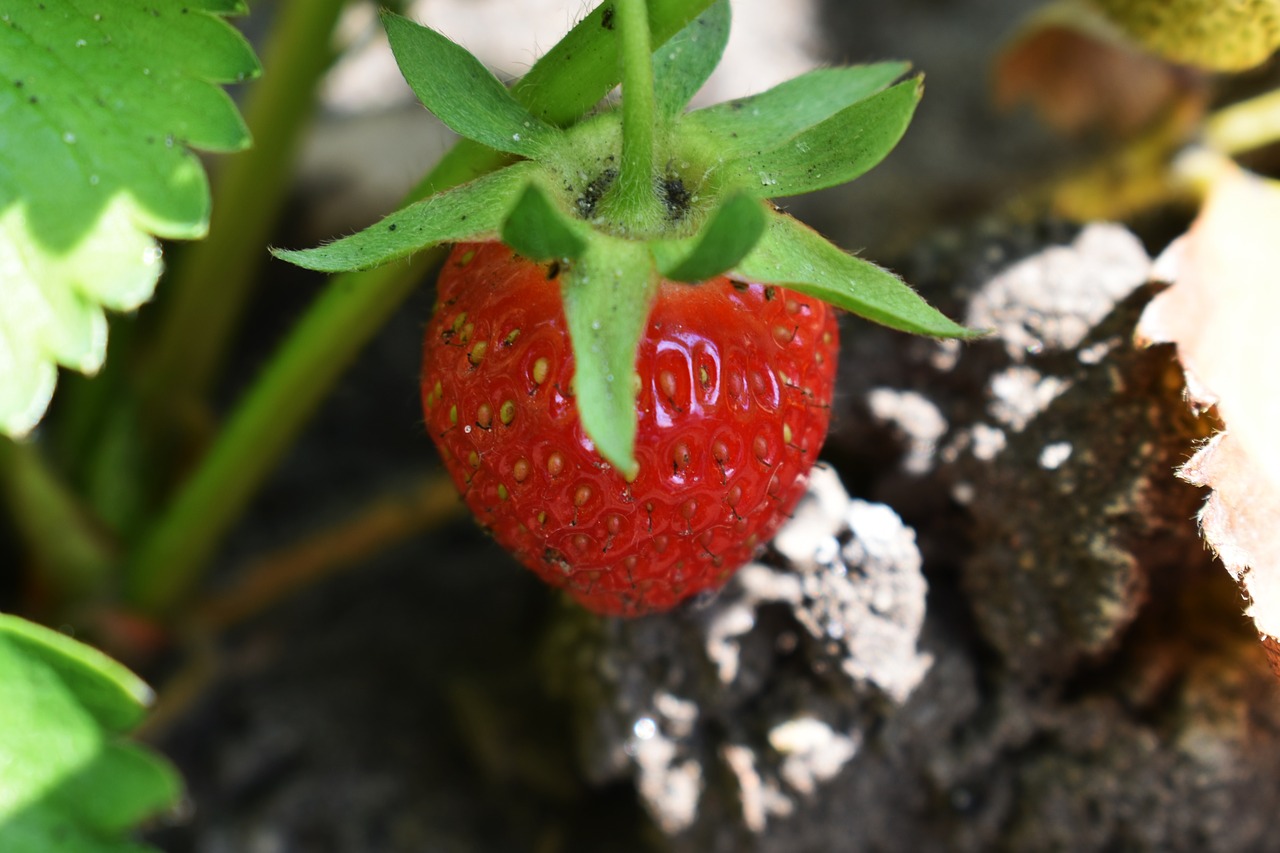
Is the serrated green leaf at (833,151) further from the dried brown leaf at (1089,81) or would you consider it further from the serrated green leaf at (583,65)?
the dried brown leaf at (1089,81)

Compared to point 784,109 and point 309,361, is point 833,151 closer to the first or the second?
point 784,109

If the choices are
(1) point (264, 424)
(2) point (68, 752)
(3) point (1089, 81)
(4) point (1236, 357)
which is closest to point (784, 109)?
(4) point (1236, 357)

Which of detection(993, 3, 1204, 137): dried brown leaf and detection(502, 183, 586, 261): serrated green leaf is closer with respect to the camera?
detection(502, 183, 586, 261): serrated green leaf

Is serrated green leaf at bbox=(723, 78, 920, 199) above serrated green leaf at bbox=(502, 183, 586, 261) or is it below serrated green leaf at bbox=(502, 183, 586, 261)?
below

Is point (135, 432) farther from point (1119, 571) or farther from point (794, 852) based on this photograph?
point (1119, 571)

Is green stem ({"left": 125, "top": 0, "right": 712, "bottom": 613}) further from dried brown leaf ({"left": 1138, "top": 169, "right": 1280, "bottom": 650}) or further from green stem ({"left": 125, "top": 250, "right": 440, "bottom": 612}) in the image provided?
dried brown leaf ({"left": 1138, "top": 169, "right": 1280, "bottom": 650})

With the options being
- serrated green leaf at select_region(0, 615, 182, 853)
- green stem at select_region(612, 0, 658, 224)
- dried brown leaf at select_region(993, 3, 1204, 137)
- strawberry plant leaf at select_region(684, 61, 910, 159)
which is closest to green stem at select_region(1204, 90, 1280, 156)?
dried brown leaf at select_region(993, 3, 1204, 137)

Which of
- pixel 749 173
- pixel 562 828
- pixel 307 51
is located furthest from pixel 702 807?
pixel 307 51

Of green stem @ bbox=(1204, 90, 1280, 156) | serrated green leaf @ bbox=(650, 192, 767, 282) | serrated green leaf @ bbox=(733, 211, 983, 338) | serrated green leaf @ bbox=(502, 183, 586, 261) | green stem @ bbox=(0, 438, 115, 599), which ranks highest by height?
serrated green leaf @ bbox=(502, 183, 586, 261)
